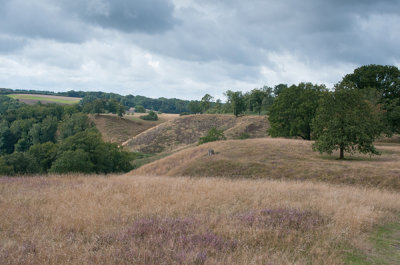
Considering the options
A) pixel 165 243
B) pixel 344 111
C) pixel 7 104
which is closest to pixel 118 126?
pixel 7 104

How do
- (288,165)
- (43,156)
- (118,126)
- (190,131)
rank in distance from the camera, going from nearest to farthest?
(288,165)
(43,156)
(190,131)
(118,126)

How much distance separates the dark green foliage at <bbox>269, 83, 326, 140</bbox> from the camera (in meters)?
48.0

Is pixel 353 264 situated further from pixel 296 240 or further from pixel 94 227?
pixel 94 227

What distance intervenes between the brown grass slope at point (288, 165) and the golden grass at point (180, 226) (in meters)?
12.6

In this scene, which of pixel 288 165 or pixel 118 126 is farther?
pixel 118 126

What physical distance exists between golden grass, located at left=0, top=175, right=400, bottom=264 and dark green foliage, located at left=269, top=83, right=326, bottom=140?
38382mm

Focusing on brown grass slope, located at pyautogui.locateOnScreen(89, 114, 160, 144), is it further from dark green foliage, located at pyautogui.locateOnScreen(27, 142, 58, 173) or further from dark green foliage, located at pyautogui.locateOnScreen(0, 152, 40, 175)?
dark green foliage, located at pyautogui.locateOnScreen(0, 152, 40, 175)

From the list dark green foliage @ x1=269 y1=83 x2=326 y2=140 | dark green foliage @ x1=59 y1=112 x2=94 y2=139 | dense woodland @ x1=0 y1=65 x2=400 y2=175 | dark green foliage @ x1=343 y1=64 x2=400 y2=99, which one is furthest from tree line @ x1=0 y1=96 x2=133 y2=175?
dark green foliage @ x1=343 y1=64 x2=400 y2=99

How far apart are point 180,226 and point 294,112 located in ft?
150

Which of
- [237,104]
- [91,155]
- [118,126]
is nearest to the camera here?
[91,155]

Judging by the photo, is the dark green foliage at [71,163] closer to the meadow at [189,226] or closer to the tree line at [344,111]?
the meadow at [189,226]

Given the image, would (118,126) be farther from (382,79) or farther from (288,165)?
(288,165)

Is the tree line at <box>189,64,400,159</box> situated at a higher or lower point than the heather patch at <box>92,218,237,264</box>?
higher

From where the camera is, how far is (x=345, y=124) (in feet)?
92.7
